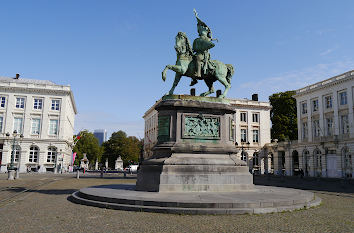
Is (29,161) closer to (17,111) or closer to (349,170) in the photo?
(17,111)

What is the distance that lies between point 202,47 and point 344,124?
36512mm

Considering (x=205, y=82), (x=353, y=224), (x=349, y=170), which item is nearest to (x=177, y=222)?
(x=353, y=224)

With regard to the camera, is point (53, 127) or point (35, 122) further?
point (53, 127)

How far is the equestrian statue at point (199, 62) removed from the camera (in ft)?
44.4

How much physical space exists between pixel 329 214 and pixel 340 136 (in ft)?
124

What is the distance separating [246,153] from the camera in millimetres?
62812

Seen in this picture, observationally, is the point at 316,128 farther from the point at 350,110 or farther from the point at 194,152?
the point at 194,152

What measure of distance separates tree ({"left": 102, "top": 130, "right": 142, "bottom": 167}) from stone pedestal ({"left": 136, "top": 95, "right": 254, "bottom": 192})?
249ft

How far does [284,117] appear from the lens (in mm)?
59781

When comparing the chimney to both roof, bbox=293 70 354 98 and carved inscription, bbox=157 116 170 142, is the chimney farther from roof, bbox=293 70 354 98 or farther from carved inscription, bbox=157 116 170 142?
carved inscription, bbox=157 116 170 142

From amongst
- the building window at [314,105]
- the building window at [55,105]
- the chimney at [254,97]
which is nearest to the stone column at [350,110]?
the building window at [314,105]

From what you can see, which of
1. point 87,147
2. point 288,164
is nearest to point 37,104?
point 87,147

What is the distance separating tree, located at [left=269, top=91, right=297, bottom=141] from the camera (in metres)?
59.4

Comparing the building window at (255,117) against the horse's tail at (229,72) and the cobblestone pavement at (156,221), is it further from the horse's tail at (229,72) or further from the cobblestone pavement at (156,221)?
the cobblestone pavement at (156,221)
